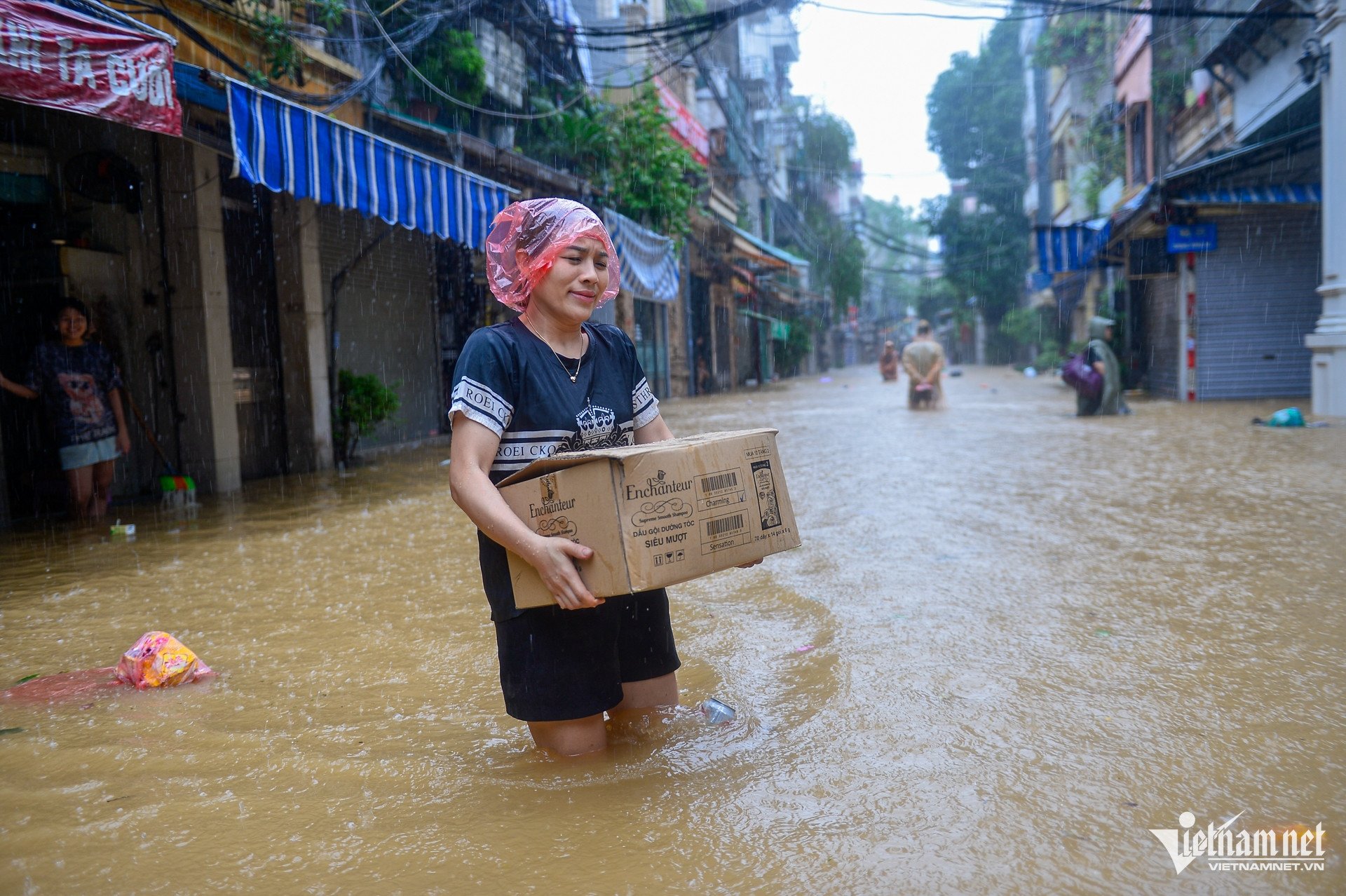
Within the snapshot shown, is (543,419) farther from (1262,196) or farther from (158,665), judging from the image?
(1262,196)

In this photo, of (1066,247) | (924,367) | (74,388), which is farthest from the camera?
(1066,247)

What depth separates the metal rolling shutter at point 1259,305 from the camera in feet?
51.8

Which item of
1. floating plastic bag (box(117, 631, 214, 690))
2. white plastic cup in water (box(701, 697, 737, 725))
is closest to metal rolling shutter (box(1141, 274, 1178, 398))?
white plastic cup in water (box(701, 697, 737, 725))

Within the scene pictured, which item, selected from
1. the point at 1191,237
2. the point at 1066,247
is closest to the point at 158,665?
the point at 1191,237

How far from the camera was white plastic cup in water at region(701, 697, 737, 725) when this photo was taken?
2.79 m

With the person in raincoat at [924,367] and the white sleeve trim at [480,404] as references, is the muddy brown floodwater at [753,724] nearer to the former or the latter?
the white sleeve trim at [480,404]

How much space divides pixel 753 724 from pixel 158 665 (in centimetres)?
209

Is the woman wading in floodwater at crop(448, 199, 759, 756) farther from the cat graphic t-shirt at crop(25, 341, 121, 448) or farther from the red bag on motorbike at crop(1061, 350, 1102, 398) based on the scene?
the red bag on motorbike at crop(1061, 350, 1102, 398)

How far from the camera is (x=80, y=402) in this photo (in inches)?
258

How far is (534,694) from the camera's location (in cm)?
235

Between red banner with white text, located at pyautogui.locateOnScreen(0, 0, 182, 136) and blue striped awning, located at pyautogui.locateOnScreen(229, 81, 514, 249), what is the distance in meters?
0.86

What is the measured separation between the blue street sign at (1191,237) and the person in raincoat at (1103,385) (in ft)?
8.82

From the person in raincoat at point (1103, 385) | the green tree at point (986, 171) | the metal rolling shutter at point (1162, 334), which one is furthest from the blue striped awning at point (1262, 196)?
the green tree at point (986, 171)

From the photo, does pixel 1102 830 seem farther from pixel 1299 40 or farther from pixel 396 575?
pixel 1299 40
